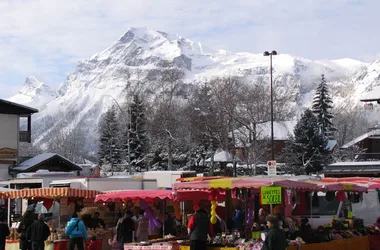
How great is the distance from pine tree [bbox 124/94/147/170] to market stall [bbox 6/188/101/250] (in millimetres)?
36955

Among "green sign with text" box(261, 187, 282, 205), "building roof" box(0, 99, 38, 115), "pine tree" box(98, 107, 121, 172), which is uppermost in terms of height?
"building roof" box(0, 99, 38, 115)

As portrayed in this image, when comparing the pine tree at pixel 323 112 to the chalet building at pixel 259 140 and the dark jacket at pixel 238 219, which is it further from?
the dark jacket at pixel 238 219

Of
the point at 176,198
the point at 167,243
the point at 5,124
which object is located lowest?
the point at 167,243

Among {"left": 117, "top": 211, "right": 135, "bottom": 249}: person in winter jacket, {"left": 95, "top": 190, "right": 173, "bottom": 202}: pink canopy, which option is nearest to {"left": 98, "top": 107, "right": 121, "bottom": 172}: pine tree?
{"left": 95, "top": 190, "right": 173, "bottom": 202}: pink canopy

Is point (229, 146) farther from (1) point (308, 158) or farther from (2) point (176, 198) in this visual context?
(2) point (176, 198)

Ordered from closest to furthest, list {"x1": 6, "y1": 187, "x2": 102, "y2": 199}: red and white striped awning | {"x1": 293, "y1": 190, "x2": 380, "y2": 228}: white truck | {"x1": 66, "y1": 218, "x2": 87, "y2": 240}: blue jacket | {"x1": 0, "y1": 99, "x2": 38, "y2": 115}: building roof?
{"x1": 66, "y1": 218, "x2": 87, "y2": 240}: blue jacket → {"x1": 6, "y1": 187, "x2": 102, "y2": 199}: red and white striped awning → {"x1": 293, "y1": 190, "x2": 380, "y2": 228}: white truck → {"x1": 0, "y1": 99, "x2": 38, "y2": 115}: building roof

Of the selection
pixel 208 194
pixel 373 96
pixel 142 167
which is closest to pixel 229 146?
pixel 142 167

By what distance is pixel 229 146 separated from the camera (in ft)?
182

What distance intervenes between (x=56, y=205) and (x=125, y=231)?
5482mm

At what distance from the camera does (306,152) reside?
5603 centimetres

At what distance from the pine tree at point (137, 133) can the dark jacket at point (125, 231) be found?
4143 cm

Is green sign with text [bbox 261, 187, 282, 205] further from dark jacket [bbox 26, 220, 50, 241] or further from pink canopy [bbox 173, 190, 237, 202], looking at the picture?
dark jacket [bbox 26, 220, 50, 241]

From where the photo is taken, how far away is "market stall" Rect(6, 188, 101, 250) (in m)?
19.2

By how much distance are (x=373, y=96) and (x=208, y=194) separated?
23911 mm
